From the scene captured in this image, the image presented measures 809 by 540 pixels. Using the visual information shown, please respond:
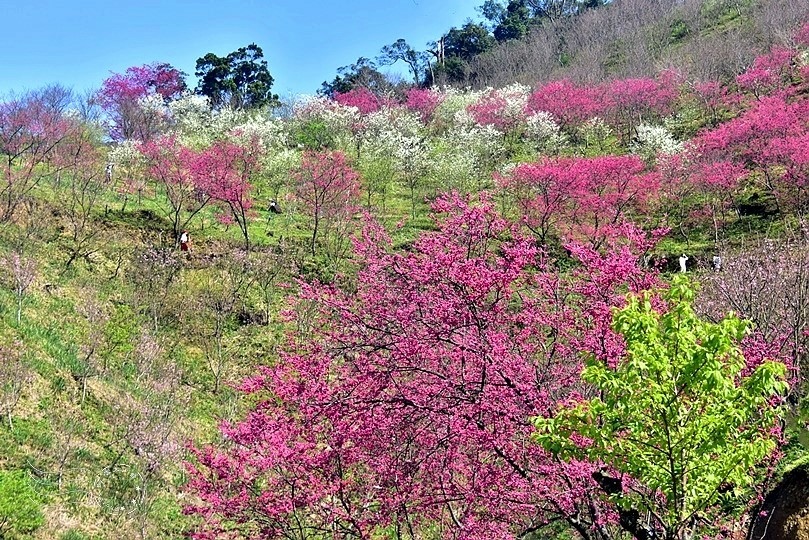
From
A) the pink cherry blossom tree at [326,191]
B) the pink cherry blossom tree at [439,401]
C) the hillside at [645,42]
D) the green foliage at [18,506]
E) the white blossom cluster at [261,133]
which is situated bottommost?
the green foliage at [18,506]

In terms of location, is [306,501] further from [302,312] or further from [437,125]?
[437,125]

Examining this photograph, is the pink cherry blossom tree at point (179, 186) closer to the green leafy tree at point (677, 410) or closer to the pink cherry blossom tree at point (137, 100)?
the pink cherry blossom tree at point (137, 100)

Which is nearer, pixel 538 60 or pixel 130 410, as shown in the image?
pixel 130 410

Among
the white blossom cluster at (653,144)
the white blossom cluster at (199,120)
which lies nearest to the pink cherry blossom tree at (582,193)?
the white blossom cluster at (653,144)

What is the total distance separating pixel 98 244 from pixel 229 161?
597cm

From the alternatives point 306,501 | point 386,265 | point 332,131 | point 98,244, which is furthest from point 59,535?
point 332,131

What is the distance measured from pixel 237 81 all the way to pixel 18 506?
44.9m

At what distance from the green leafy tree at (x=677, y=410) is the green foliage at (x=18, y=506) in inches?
297

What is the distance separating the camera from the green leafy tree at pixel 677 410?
14.3 feet

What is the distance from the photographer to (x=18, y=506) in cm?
854

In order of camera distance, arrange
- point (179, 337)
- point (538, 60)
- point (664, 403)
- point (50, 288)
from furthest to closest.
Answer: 1. point (538, 60)
2. point (179, 337)
3. point (50, 288)
4. point (664, 403)

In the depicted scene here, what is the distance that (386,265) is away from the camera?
741 centimetres

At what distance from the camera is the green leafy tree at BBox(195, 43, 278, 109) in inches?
1838

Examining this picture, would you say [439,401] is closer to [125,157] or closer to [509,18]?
[125,157]
